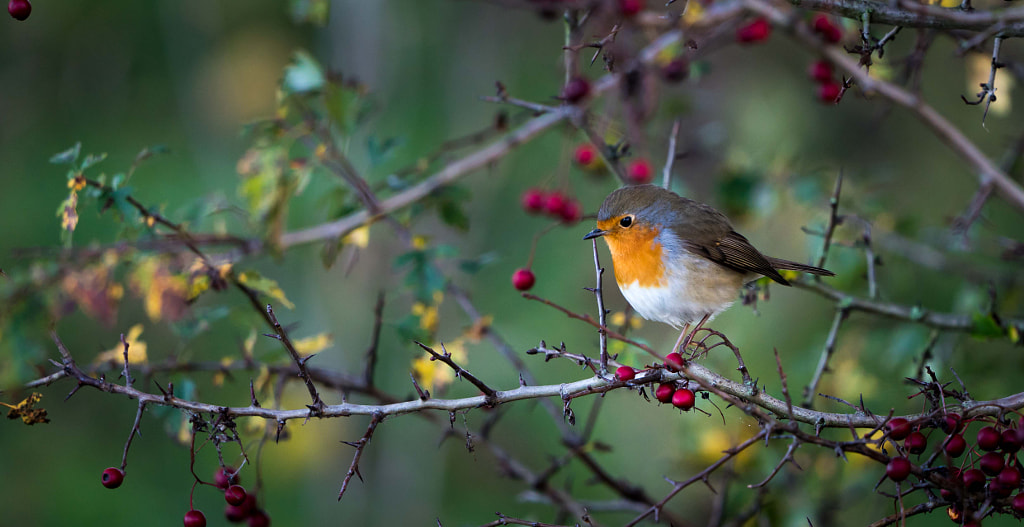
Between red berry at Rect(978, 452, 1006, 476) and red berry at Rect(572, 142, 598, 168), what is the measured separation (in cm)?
235

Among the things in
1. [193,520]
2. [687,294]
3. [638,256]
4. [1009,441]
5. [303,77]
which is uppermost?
[303,77]

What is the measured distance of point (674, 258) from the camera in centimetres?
321

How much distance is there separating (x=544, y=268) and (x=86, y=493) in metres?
4.10

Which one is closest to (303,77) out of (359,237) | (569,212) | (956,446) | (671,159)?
(359,237)

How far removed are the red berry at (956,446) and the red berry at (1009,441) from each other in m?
0.12

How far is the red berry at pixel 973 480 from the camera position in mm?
1930

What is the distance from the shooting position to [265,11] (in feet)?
28.0

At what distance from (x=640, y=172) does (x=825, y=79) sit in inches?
36.3

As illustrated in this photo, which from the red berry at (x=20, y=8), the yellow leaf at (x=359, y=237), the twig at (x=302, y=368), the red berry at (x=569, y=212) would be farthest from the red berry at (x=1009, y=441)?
the red berry at (x=20, y=8)

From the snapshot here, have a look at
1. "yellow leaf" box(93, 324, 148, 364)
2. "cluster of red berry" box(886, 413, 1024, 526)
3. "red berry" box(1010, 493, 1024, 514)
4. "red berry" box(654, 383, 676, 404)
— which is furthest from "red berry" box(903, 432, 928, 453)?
"yellow leaf" box(93, 324, 148, 364)

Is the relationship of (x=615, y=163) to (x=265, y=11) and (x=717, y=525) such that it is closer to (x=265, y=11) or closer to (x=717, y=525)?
(x=717, y=525)

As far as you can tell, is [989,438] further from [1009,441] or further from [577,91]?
[577,91]

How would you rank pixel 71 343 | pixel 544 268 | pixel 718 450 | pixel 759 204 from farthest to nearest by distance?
pixel 544 268 → pixel 71 343 → pixel 759 204 → pixel 718 450

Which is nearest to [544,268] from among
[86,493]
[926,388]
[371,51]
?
[371,51]
